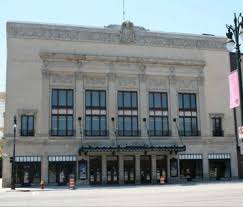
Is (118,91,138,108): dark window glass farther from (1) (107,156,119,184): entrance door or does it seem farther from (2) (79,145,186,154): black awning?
(1) (107,156,119,184): entrance door

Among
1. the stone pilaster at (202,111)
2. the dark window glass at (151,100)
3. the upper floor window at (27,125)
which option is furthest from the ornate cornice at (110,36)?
the upper floor window at (27,125)

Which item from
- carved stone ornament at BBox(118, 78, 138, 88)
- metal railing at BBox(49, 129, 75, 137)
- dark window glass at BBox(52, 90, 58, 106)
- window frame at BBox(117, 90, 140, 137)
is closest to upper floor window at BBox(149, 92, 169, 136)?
window frame at BBox(117, 90, 140, 137)

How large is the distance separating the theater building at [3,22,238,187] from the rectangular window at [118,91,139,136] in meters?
0.13

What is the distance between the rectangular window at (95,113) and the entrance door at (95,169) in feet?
10.3

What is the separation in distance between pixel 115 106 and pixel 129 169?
26.2 feet

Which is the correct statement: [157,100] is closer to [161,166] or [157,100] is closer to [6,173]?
[161,166]

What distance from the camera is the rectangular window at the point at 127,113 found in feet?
168

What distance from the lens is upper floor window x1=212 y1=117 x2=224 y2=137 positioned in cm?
5503

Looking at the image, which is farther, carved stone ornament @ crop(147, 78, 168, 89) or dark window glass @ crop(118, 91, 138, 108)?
carved stone ornament @ crop(147, 78, 168, 89)

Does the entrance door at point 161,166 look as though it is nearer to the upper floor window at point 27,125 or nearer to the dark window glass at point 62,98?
the dark window glass at point 62,98

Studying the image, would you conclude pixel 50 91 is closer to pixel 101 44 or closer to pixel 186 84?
pixel 101 44

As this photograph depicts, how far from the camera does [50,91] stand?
49.4 m

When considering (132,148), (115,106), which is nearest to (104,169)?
(132,148)

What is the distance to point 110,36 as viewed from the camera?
2082 inches
